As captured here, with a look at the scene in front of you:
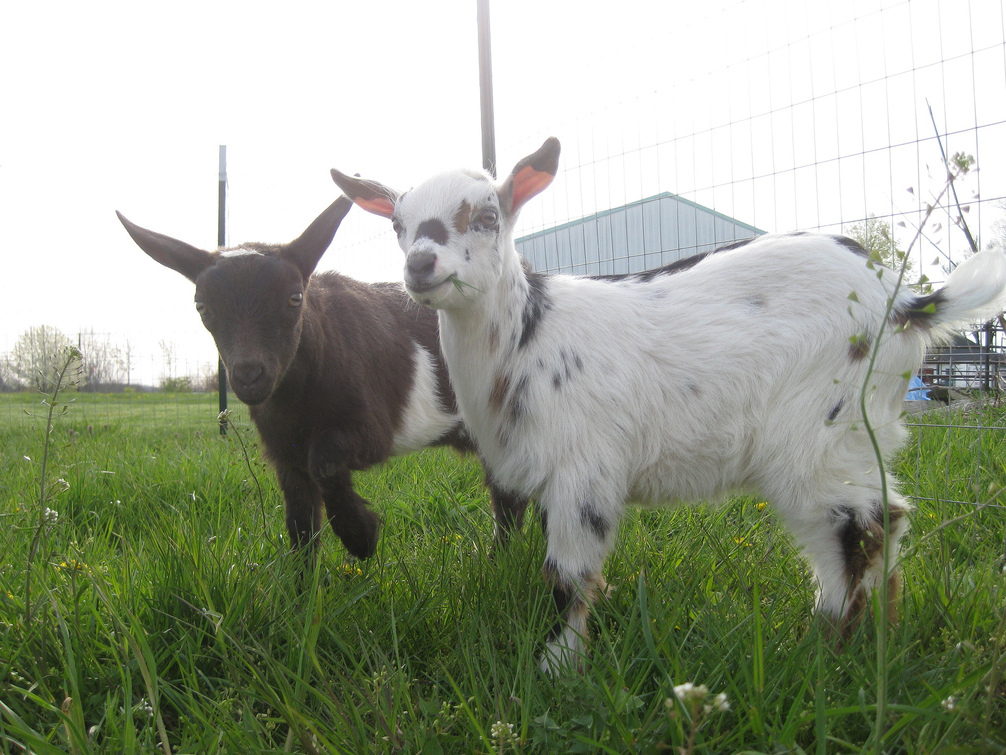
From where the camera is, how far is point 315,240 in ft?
9.68

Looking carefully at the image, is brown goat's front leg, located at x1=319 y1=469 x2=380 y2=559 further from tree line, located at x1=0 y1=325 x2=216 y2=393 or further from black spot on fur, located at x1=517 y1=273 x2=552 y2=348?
tree line, located at x1=0 y1=325 x2=216 y2=393

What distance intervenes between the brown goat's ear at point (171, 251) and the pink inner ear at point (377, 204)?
2.39 ft

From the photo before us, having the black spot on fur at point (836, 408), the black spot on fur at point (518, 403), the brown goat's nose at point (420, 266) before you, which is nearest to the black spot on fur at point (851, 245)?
the black spot on fur at point (836, 408)

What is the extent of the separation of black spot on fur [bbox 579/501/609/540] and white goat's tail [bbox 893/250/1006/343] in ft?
3.75

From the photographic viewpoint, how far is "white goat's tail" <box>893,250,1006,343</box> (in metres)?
2.07

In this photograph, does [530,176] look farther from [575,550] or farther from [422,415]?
[422,415]

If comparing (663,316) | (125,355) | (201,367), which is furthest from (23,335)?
(663,316)

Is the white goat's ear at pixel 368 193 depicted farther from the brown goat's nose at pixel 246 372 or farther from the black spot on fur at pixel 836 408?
the black spot on fur at pixel 836 408

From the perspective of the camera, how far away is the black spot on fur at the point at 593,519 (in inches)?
82.7

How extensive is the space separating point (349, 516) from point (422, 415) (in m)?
0.99

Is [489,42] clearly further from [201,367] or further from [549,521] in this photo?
[201,367]

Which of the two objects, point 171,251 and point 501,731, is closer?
point 501,731

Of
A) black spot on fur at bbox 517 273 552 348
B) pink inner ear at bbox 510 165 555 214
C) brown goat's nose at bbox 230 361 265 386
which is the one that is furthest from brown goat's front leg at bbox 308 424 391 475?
pink inner ear at bbox 510 165 555 214

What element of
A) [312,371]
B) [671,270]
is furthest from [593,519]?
[312,371]
